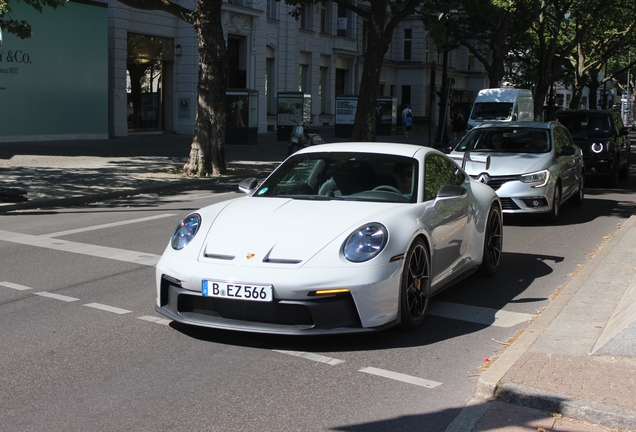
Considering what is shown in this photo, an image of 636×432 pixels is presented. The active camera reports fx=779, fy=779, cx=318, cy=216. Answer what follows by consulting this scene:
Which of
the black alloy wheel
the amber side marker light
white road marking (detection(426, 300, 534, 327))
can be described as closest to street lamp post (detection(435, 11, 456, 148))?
the black alloy wheel

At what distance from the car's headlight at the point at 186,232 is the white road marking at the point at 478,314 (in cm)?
212

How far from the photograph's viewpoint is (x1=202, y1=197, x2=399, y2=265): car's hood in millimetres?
5402

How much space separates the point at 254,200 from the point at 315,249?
4.45ft

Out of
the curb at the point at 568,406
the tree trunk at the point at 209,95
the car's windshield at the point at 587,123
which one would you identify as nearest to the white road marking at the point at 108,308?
the curb at the point at 568,406

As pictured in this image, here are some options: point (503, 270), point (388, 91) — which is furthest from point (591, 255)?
point (388, 91)

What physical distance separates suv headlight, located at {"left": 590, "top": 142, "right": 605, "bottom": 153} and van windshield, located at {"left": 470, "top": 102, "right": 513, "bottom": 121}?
A: 1133 centimetres

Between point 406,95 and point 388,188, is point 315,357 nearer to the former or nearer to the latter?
point 388,188

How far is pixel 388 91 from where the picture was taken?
6481cm

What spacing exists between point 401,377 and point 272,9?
39879 mm

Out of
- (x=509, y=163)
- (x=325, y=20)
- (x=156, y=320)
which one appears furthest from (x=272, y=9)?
(x=156, y=320)

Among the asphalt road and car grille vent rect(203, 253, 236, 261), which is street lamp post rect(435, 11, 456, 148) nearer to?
the asphalt road

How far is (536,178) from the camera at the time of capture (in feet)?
38.3

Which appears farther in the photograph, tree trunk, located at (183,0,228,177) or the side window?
tree trunk, located at (183,0,228,177)

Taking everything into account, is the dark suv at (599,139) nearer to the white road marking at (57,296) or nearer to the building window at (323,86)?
the white road marking at (57,296)
